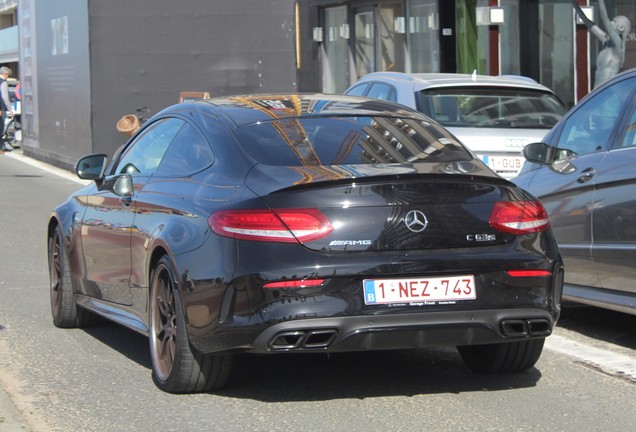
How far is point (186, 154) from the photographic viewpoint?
22.4 ft

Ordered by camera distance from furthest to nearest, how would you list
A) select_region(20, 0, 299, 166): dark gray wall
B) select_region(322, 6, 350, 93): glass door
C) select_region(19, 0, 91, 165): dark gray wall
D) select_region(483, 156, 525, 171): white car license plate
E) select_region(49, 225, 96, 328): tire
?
select_region(322, 6, 350, 93): glass door < select_region(19, 0, 91, 165): dark gray wall < select_region(20, 0, 299, 166): dark gray wall < select_region(483, 156, 525, 171): white car license plate < select_region(49, 225, 96, 328): tire

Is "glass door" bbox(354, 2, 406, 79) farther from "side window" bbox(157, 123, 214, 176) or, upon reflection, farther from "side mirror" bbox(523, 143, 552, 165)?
"side window" bbox(157, 123, 214, 176)

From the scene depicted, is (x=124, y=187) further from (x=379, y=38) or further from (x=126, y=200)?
(x=379, y=38)

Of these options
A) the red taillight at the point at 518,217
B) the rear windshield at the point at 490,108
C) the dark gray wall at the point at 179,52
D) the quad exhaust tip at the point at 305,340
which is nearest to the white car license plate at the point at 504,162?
the rear windshield at the point at 490,108

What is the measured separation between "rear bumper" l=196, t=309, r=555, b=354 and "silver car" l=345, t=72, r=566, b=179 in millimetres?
5436

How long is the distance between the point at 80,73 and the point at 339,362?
733 inches

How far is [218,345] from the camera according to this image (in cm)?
590

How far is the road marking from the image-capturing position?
698cm

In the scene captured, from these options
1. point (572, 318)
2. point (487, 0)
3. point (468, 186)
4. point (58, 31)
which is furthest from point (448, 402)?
point (58, 31)

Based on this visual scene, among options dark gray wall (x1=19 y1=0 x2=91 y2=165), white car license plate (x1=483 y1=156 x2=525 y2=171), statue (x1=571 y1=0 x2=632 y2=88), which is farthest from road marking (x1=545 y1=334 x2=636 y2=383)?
dark gray wall (x1=19 y1=0 x2=91 y2=165)

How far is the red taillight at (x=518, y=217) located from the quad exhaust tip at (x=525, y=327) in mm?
442

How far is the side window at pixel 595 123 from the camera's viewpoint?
800cm

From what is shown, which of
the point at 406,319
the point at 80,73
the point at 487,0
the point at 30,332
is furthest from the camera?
the point at 80,73

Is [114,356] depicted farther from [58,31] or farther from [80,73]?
[58,31]
